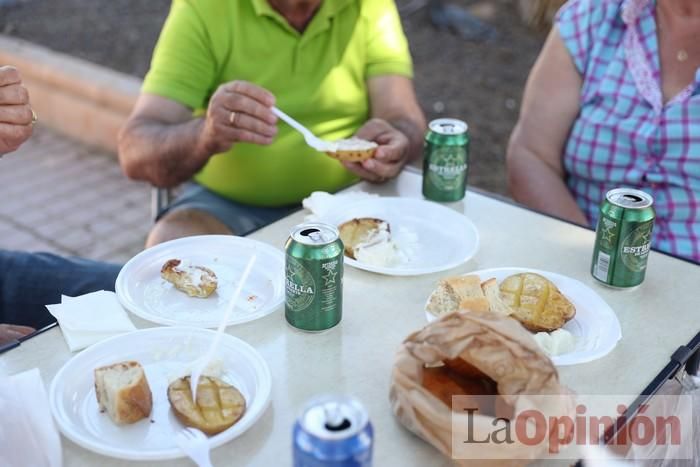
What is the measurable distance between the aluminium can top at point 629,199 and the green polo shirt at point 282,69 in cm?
104

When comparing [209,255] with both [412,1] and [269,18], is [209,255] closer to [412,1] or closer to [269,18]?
[269,18]

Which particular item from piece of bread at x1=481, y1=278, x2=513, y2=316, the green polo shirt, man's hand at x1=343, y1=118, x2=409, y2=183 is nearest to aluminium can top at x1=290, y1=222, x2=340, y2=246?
piece of bread at x1=481, y1=278, x2=513, y2=316

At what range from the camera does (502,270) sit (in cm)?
171

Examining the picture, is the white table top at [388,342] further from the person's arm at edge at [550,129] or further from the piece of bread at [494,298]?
the person's arm at edge at [550,129]

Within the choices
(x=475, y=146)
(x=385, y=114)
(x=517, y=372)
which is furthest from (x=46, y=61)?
(x=517, y=372)

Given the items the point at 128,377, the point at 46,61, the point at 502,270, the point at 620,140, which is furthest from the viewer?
the point at 46,61

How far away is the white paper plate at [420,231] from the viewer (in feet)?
5.84

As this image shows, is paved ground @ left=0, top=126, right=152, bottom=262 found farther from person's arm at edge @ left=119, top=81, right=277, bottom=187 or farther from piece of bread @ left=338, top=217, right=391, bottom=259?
piece of bread @ left=338, top=217, right=391, bottom=259

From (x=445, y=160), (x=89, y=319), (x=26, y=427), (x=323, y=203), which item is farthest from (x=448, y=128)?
(x=26, y=427)

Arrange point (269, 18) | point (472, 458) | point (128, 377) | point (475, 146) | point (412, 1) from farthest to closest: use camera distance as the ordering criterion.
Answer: point (412, 1) < point (475, 146) < point (269, 18) < point (128, 377) < point (472, 458)

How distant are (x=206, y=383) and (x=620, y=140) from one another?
56.5 inches

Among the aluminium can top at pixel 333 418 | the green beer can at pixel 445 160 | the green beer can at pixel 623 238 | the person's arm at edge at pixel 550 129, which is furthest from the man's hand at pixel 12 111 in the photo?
the person's arm at edge at pixel 550 129

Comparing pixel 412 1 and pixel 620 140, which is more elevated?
pixel 620 140

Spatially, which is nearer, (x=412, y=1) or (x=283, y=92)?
(x=283, y=92)
